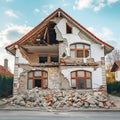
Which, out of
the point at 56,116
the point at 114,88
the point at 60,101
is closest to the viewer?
the point at 56,116

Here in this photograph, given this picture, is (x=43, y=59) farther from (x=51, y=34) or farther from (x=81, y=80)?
(x=81, y=80)

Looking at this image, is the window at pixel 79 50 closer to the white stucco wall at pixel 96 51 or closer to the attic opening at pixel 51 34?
the white stucco wall at pixel 96 51

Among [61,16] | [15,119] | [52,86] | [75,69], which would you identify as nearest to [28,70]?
[52,86]

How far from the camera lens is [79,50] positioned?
990 inches

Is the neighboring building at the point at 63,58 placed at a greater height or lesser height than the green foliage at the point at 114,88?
greater

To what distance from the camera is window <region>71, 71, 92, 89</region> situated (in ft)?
78.8

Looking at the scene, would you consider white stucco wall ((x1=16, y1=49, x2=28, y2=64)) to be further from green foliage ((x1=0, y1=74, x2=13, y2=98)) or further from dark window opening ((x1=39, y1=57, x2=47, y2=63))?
green foliage ((x1=0, y1=74, x2=13, y2=98))

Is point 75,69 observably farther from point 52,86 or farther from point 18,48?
point 18,48

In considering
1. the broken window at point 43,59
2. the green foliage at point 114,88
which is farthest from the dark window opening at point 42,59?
the green foliage at point 114,88

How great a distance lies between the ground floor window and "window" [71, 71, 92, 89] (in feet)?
10.8

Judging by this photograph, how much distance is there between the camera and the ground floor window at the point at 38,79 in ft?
80.9

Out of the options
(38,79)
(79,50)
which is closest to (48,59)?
(38,79)

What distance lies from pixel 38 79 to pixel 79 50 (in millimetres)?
6006

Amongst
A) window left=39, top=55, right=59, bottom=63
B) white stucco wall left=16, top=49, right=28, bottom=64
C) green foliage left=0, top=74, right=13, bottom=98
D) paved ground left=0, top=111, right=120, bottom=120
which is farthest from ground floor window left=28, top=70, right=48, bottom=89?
paved ground left=0, top=111, right=120, bottom=120
